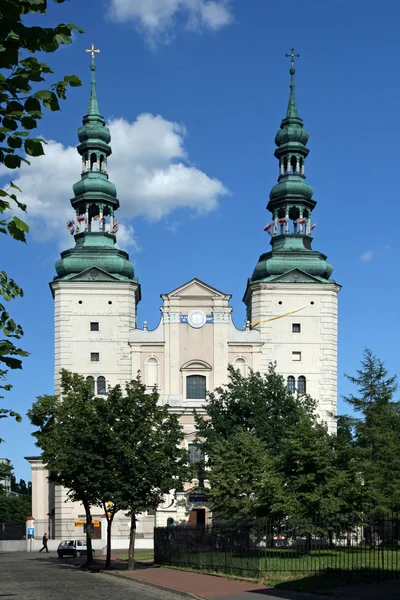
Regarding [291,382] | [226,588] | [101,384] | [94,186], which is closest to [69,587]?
[226,588]

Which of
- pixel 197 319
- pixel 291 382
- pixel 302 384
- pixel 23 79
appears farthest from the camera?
pixel 197 319

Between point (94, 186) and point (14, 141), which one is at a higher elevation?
point (94, 186)

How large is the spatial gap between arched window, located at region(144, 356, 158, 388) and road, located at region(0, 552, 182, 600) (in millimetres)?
30416

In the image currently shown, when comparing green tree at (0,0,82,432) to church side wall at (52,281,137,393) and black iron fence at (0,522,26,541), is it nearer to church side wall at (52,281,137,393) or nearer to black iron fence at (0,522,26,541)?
church side wall at (52,281,137,393)

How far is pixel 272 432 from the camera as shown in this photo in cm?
5738

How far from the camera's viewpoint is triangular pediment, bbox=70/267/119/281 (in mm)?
69438

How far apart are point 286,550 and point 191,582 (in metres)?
3.15

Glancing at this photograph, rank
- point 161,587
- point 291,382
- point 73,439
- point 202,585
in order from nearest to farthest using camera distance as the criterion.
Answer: point 202,585 < point 161,587 < point 73,439 < point 291,382

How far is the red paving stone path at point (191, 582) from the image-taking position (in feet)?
84.5

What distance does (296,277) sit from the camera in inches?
2746

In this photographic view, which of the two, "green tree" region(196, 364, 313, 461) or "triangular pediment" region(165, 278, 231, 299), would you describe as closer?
"green tree" region(196, 364, 313, 461)

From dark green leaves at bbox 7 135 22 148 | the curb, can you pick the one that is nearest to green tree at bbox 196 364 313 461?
the curb

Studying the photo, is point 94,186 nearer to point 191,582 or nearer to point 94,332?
point 94,332

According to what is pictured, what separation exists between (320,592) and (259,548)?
24.3 ft
